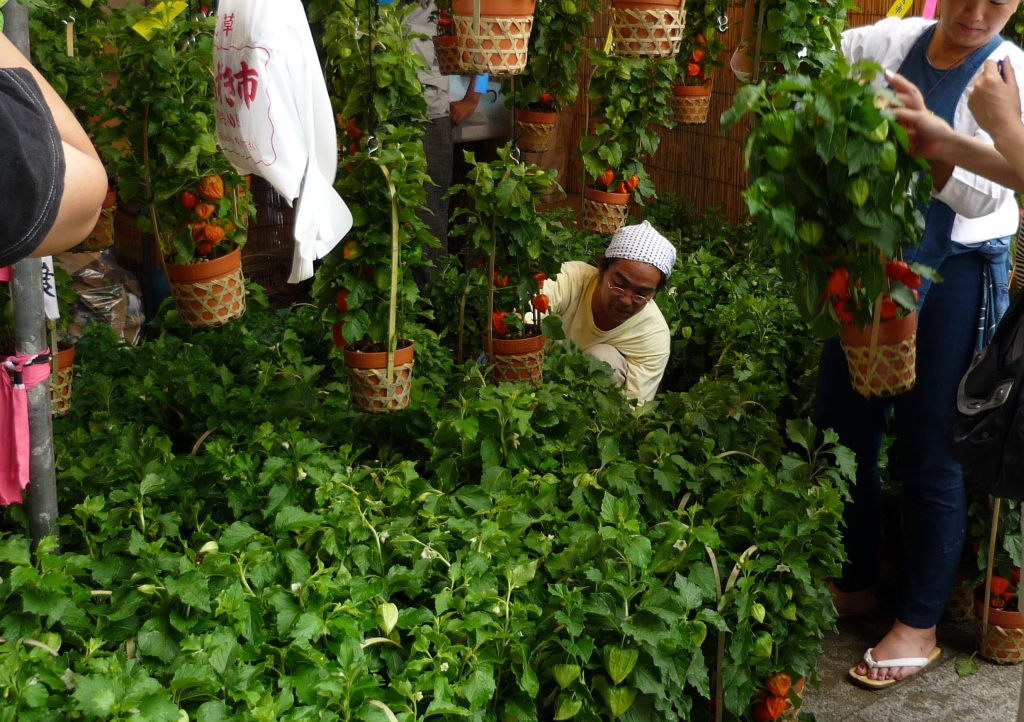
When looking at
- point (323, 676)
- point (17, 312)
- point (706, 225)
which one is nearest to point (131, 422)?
point (17, 312)

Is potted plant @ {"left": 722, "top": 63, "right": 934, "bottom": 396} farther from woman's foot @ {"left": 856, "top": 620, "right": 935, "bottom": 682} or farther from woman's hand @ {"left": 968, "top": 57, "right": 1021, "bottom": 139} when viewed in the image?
woman's foot @ {"left": 856, "top": 620, "right": 935, "bottom": 682}

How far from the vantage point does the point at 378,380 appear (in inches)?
83.3

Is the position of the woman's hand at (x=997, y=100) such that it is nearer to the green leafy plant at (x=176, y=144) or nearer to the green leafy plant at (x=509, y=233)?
the green leafy plant at (x=509, y=233)

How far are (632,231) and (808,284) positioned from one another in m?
1.44

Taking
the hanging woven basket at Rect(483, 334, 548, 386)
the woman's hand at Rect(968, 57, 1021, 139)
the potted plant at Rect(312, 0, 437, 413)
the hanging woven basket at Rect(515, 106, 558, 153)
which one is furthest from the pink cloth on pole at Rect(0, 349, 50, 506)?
the hanging woven basket at Rect(515, 106, 558, 153)

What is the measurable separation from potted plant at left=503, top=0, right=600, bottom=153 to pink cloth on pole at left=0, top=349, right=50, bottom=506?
6.34 ft

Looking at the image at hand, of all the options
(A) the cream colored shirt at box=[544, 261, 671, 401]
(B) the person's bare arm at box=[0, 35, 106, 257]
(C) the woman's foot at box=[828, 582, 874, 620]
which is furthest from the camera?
(A) the cream colored shirt at box=[544, 261, 671, 401]

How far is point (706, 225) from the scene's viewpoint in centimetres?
461

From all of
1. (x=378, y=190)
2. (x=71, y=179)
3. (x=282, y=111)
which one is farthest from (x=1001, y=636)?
(x=71, y=179)

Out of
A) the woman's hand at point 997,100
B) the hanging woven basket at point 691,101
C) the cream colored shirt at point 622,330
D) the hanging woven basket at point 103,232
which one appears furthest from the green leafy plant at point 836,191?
the hanging woven basket at point 103,232

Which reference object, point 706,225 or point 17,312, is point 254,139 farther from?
point 706,225

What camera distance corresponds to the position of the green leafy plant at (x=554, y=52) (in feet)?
10.6

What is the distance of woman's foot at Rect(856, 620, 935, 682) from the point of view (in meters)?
2.71

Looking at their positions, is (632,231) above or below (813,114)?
below
